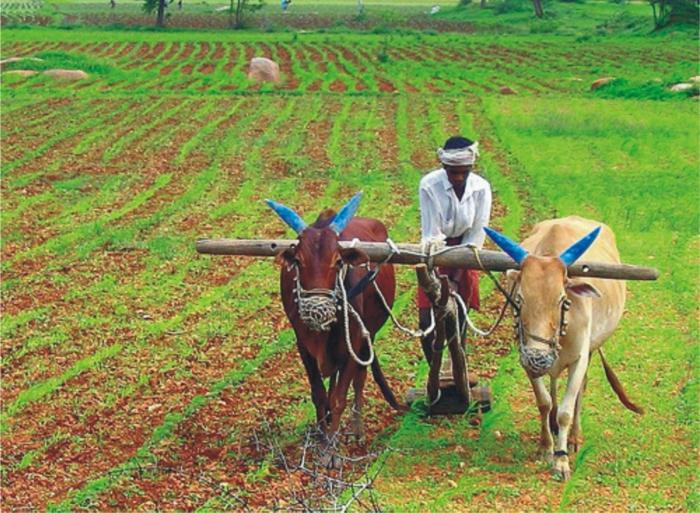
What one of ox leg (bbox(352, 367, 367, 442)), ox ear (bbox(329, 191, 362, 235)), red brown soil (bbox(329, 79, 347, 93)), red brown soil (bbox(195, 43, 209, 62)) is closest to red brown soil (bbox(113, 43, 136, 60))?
red brown soil (bbox(195, 43, 209, 62))

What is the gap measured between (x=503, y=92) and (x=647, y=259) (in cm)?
1630

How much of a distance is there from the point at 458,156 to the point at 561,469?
2.22 meters

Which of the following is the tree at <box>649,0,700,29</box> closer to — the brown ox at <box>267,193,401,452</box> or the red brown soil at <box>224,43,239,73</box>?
the red brown soil at <box>224,43,239,73</box>

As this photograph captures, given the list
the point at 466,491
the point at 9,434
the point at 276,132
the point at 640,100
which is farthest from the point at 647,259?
the point at 640,100

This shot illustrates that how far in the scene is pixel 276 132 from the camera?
21.9 metres

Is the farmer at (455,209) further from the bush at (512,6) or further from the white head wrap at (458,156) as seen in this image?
the bush at (512,6)

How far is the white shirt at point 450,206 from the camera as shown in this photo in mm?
8031

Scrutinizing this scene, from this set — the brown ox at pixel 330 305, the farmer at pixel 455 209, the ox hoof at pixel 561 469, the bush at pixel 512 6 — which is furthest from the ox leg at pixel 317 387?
the bush at pixel 512 6

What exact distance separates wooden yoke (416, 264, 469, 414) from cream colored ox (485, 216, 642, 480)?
0.51 m

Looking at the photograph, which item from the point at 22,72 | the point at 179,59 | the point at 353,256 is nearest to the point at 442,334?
the point at 353,256

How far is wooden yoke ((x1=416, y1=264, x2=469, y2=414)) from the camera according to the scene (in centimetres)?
754

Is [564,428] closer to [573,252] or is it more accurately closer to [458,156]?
[573,252]

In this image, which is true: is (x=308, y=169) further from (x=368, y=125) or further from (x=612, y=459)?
(x=612, y=459)

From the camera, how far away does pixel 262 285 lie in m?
12.0
